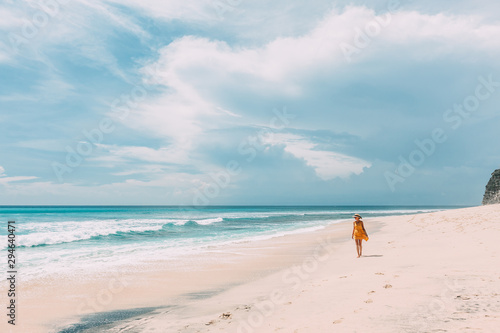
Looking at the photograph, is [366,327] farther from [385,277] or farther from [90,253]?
[90,253]

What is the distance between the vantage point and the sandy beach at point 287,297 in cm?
539

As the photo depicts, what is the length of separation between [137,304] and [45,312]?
2.22m

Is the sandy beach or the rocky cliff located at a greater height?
the rocky cliff

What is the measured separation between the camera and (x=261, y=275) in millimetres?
11852

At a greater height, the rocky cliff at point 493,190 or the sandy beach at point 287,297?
the rocky cliff at point 493,190

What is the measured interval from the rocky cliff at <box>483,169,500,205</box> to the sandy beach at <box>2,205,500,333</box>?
2748 centimetres

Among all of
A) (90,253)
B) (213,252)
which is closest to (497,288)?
(213,252)

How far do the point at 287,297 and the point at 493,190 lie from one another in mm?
39093

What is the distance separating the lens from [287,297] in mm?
7695

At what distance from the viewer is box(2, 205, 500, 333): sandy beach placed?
5387mm

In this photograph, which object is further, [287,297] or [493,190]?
[493,190]

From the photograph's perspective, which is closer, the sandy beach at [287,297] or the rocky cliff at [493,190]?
the sandy beach at [287,297]

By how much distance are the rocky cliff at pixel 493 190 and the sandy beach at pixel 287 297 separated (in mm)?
27484

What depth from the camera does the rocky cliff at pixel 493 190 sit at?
116 feet
